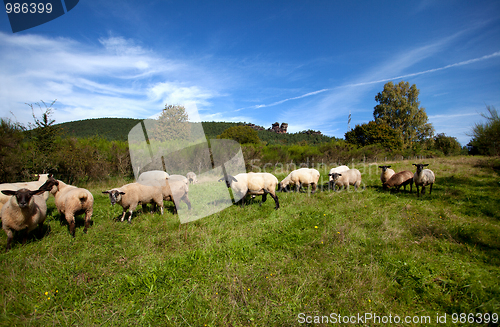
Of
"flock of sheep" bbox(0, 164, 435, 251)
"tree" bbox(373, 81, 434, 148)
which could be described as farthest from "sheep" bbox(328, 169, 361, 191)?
"tree" bbox(373, 81, 434, 148)

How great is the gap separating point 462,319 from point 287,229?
3.39m

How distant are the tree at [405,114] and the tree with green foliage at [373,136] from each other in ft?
26.3

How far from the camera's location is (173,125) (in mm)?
21391

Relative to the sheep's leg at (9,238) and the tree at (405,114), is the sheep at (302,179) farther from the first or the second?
the tree at (405,114)

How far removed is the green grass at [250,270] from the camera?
3.10 meters

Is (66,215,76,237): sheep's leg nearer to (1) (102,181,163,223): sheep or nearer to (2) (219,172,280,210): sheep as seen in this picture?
(1) (102,181,163,223): sheep

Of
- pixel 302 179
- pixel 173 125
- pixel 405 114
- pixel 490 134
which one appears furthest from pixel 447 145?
pixel 173 125

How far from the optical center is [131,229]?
228 inches

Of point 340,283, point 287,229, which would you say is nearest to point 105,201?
point 287,229

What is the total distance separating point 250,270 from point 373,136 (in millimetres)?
37353

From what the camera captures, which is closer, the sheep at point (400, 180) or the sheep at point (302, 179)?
the sheep at point (400, 180)

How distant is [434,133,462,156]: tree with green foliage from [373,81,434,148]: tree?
12.9 ft

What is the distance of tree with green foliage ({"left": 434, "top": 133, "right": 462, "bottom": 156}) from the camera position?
41.7 metres

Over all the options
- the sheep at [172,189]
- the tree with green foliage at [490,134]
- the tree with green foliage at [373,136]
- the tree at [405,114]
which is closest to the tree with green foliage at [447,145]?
the tree at [405,114]
